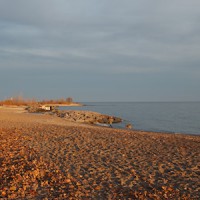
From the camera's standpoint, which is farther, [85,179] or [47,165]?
[47,165]

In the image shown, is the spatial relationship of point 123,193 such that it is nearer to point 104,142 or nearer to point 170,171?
point 170,171

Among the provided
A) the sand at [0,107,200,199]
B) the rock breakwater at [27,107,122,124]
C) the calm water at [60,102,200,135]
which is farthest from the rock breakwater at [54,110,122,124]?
the sand at [0,107,200,199]

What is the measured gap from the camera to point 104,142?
50.3 ft

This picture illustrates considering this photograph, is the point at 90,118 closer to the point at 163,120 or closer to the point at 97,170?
the point at 163,120

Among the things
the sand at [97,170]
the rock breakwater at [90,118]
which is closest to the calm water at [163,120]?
the rock breakwater at [90,118]

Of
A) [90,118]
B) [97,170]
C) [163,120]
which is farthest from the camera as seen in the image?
[163,120]

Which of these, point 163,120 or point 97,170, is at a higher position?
point 97,170

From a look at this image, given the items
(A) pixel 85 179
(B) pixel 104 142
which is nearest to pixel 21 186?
(A) pixel 85 179

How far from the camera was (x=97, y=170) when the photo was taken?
9.54 m

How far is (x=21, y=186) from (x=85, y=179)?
192 cm

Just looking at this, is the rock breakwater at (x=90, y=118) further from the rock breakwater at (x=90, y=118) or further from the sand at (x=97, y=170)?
the sand at (x=97, y=170)

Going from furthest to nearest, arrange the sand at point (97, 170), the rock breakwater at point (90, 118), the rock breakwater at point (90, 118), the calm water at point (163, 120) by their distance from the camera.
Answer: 1. the rock breakwater at point (90, 118)
2. the rock breakwater at point (90, 118)
3. the calm water at point (163, 120)
4. the sand at point (97, 170)

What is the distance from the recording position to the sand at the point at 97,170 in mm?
7406

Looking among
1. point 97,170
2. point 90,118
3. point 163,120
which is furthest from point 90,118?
point 97,170
